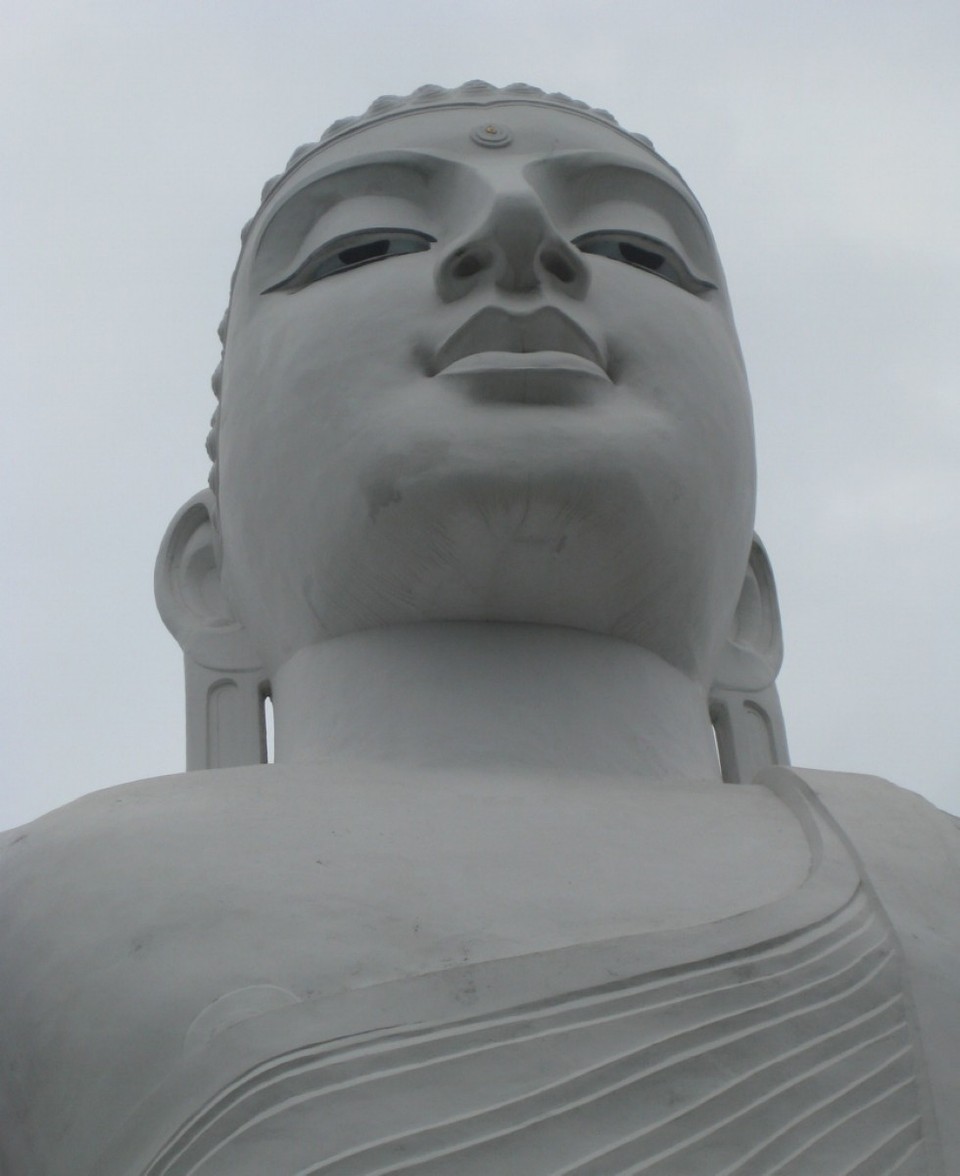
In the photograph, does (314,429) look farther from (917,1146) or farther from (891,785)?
(917,1146)

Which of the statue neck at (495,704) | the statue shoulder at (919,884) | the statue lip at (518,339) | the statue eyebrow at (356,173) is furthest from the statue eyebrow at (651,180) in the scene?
the statue shoulder at (919,884)

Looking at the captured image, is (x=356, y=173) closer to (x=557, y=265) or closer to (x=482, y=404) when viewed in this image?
(x=557, y=265)

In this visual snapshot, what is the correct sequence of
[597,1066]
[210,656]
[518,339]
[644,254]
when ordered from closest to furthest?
[597,1066]
[518,339]
[644,254]
[210,656]

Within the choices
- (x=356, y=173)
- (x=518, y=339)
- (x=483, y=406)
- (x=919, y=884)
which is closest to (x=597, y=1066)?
(x=919, y=884)

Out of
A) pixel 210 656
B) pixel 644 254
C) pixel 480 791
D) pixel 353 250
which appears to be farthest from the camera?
pixel 210 656

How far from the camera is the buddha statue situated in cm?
303

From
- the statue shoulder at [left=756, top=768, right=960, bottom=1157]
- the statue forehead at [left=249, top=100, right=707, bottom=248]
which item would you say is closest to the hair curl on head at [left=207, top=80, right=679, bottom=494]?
the statue forehead at [left=249, top=100, right=707, bottom=248]

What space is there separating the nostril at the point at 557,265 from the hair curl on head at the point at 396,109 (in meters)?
1.12

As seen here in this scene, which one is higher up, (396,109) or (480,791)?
(396,109)

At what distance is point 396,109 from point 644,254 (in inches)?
41.5

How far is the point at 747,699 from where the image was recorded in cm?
552

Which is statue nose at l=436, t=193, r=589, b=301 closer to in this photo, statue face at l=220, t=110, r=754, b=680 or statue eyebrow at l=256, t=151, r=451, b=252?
statue face at l=220, t=110, r=754, b=680

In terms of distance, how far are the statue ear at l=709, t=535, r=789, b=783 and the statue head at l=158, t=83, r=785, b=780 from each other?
150 millimetres

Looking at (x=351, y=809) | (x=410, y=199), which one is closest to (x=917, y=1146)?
(x=351, y=809)
